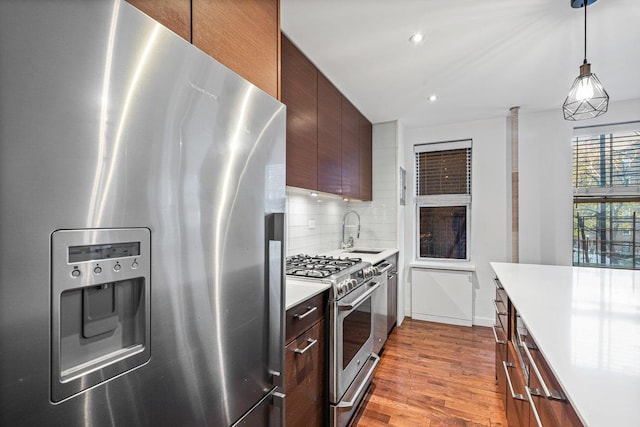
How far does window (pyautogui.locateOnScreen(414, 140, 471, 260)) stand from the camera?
3873 millimetres

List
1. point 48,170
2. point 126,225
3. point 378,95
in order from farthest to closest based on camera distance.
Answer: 1. point 378,95
2. point 126,225
3. point 48,170

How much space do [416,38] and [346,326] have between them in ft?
6.10

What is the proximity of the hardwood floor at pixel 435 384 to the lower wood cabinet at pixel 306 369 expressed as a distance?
558mm

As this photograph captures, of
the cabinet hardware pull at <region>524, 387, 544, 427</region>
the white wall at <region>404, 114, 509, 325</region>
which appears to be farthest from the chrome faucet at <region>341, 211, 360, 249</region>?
the cabinet hardware pull at <region>524, 387, 544, 427</region>

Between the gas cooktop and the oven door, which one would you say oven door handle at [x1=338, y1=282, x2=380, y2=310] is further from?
the gas cooktop

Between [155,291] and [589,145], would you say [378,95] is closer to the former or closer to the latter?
[589,145]

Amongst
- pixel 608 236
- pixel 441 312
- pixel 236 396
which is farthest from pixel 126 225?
pixel 608 236

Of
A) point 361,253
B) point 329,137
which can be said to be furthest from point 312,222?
point 329,137

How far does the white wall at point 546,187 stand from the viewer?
10.9 feet

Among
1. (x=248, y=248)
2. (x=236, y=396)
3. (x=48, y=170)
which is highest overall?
(x=48, y=170)

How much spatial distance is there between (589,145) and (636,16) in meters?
2.03

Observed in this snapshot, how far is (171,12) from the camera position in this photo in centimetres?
82

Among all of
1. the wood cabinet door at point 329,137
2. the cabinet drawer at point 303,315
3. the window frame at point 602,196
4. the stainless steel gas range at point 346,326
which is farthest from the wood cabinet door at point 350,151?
the window frame at point 602,196

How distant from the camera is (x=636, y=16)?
1.74 metres
